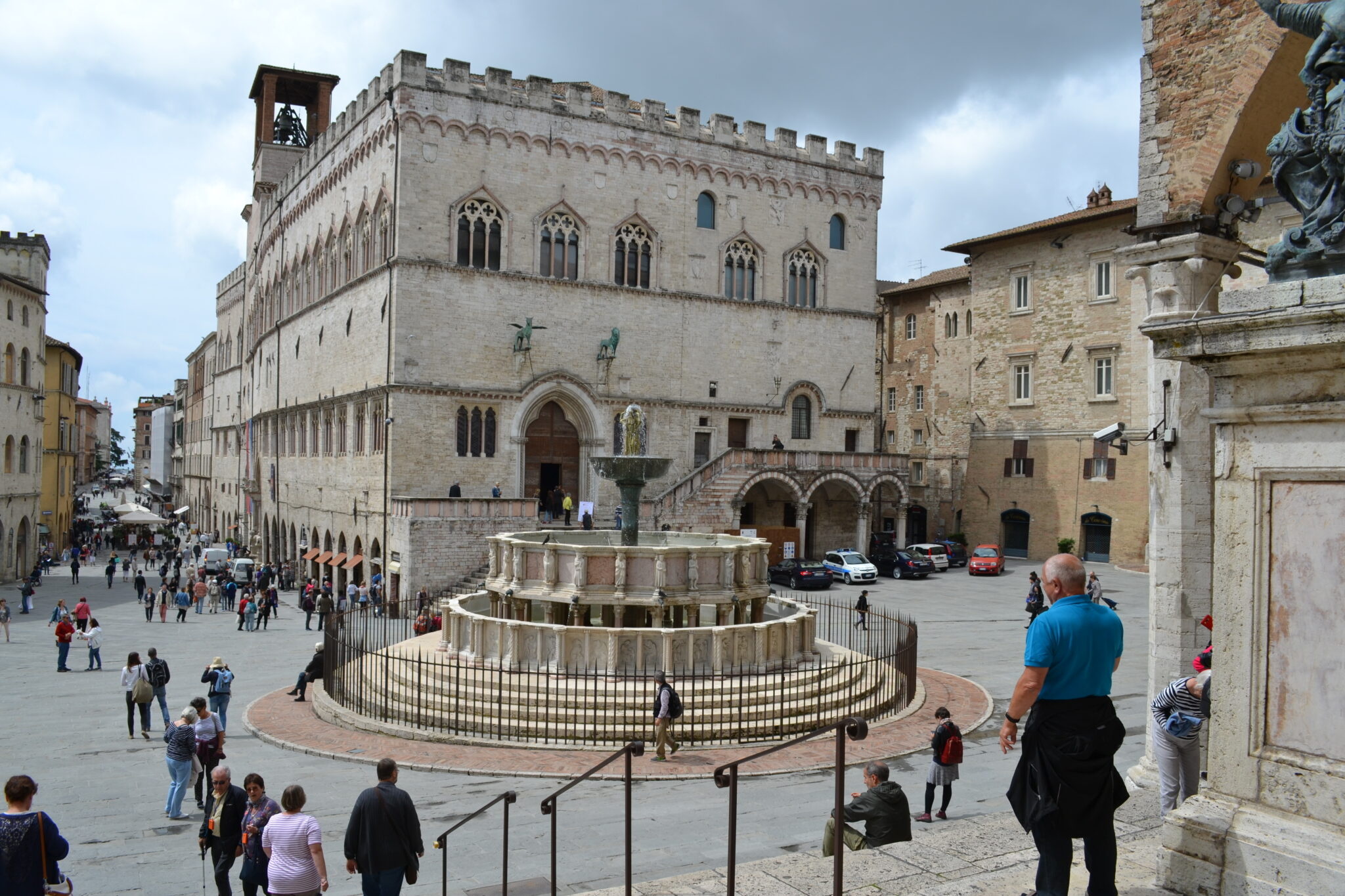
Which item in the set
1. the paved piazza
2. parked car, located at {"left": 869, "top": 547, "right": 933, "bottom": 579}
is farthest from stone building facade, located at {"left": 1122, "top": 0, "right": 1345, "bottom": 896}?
parked car, located at {"left": 869, "top": 547, "right": 933, "bottom": 579}

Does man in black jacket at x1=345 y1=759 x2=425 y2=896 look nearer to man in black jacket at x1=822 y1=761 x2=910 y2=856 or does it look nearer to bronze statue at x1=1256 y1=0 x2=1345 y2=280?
man in black jacket at x1=822 y1=761 x2=910 y2=856

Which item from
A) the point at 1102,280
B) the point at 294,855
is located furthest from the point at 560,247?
the point at 294,855

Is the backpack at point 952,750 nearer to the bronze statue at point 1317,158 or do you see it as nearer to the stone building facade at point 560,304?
the bronze statue at point 1317,158

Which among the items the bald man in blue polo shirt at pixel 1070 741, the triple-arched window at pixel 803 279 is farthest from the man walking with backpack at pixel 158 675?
the triple-arched window at pixel 803 279

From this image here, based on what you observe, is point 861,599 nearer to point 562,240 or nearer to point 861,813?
point 861,813

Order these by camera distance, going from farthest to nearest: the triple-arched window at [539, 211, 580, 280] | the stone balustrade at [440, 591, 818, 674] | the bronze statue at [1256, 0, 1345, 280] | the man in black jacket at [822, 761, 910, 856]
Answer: the triple-arched window at [539, 211, 580, 280], the stone balustrade at [440, 591, 818, 674], the man in black jacket at [822, 761, 910, 856], the bronze statue at [1256, 0, 1345, 280]

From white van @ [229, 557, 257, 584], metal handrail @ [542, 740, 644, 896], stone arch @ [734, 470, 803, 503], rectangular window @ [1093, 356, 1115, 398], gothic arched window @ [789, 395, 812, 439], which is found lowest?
white van @ [229, 557, 257, 584]

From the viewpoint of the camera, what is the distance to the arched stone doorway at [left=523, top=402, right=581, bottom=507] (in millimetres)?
37188

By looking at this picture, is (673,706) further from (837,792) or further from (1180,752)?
(837,792)

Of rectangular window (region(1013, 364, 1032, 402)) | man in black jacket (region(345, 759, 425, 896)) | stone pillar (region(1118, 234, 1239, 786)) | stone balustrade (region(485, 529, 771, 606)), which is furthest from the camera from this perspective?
rectangular window (region(1013, 364, 1032, 402))

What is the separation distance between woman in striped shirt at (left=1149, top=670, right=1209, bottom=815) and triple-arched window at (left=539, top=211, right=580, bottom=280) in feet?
106

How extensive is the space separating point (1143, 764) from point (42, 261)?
50.7 meters

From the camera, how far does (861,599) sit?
906 inches

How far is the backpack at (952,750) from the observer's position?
10891mm
